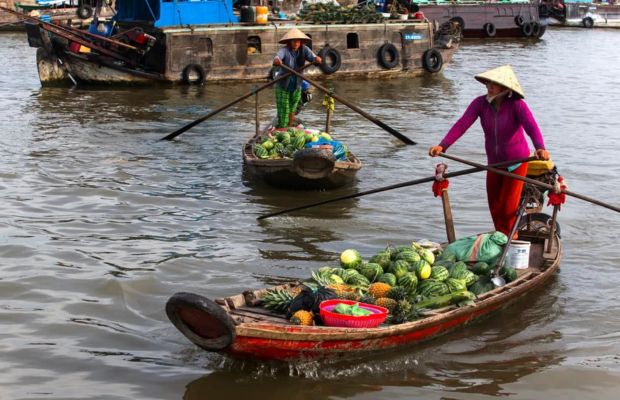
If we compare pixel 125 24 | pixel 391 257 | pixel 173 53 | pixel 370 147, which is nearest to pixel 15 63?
pixel 125 24

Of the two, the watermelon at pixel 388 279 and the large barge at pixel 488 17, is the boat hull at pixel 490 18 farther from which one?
the watermelon at pixel 388 279

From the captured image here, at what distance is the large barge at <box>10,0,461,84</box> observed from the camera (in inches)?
719

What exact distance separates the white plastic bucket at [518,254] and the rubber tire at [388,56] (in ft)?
47.3

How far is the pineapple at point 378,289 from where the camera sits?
601 centimetres

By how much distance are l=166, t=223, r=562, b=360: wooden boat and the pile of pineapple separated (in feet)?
0.33

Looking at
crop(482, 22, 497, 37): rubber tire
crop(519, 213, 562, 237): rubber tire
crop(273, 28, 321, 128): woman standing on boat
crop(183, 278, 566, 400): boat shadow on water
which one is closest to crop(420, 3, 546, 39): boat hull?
crop(482, 22, 497, 37): rubber tire

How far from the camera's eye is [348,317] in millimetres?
5402

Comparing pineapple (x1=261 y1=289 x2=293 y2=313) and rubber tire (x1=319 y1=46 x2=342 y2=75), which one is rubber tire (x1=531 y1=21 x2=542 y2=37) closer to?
rubber tire (x1=319 y1=46 x2=342 y2=75)

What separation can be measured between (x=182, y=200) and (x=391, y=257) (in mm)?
4177

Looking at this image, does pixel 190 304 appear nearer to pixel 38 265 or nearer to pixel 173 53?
pixel 38 265

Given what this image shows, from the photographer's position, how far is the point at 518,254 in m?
7.01

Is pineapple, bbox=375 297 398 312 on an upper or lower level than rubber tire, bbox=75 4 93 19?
lower

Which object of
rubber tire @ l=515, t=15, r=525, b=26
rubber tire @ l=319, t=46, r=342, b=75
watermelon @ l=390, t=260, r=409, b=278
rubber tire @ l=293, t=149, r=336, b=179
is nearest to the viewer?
watermelon @ l=390, t=260, r=409, b=278

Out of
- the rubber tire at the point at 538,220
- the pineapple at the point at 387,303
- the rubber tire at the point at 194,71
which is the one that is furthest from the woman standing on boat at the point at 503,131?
the rubber tire at the point at 194,71
